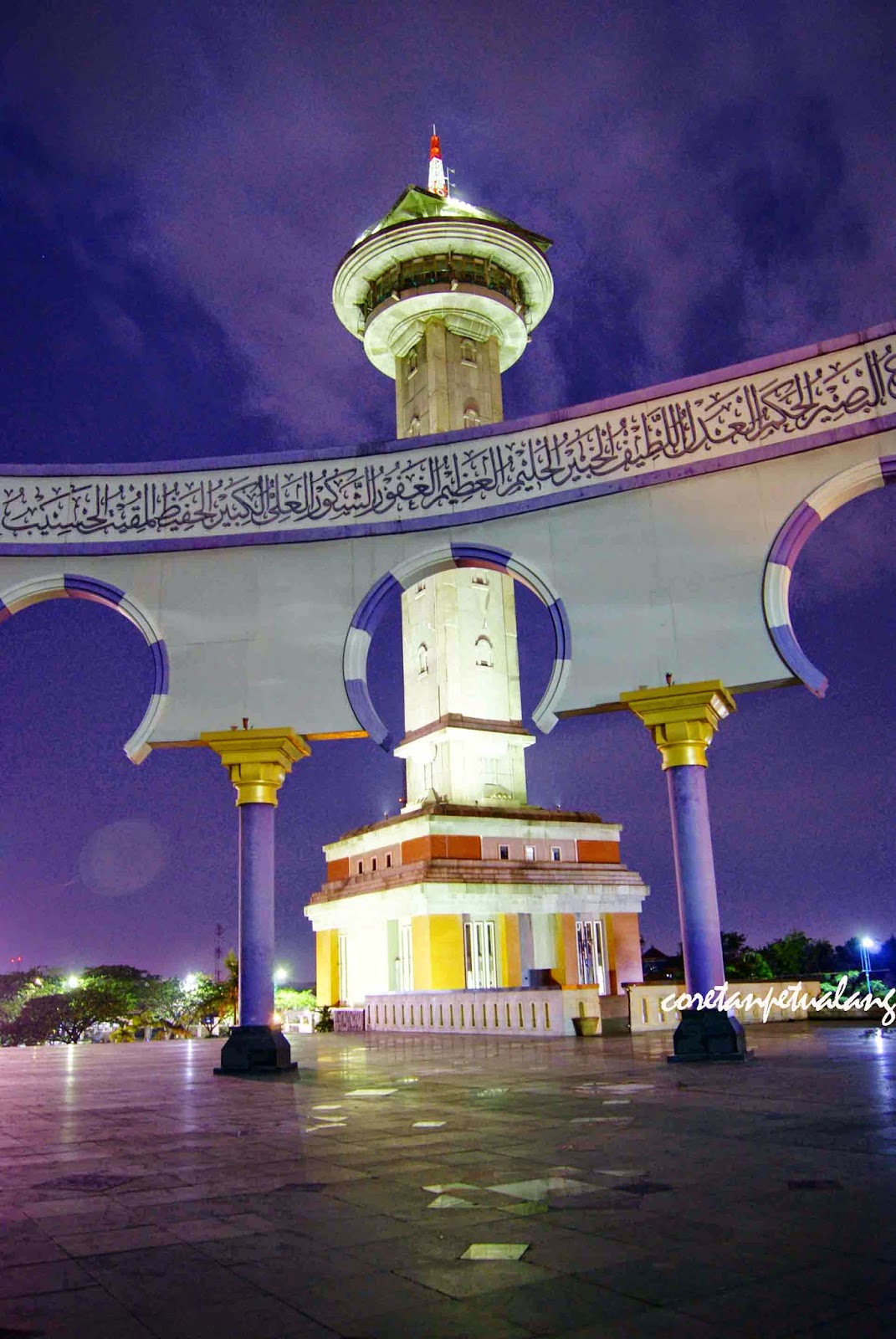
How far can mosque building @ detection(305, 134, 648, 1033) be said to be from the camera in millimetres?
32094

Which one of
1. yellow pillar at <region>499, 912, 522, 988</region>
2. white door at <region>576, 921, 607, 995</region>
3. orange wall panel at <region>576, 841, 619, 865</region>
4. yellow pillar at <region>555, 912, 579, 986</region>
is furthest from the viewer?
orange wall panel at <region>576, 841, 619, 865</region>

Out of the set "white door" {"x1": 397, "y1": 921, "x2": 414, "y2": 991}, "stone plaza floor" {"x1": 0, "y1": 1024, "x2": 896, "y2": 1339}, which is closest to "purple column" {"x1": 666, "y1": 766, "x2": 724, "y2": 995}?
"stone plaza floor" {"x1": 0, "y1": 1024, "x2": 896, "y2": 1339}

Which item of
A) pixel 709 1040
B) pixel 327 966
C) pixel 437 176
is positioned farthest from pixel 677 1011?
pixel 437 176

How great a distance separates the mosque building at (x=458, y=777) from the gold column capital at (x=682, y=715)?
14.7 metres

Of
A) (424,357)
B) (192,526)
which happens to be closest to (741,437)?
(192,526)

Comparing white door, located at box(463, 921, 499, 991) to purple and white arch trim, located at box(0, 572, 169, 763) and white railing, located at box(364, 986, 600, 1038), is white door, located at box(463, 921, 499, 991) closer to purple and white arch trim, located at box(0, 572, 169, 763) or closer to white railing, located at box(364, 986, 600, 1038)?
white railing, located at box(364, 986, 600, 1038)

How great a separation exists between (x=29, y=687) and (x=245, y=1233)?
179 ft

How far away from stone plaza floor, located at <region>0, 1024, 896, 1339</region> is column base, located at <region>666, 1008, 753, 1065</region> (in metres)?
2.39

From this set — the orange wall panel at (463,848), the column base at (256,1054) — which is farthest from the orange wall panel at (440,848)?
the column base at (256,1054)

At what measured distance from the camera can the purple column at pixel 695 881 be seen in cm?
1192

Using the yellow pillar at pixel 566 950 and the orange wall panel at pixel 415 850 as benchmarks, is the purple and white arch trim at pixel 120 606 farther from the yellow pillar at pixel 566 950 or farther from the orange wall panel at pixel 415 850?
the yellow pillar at pixel 566 950

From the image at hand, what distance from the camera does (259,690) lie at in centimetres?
1377

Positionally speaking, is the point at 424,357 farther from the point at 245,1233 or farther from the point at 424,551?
the point at 245,1233

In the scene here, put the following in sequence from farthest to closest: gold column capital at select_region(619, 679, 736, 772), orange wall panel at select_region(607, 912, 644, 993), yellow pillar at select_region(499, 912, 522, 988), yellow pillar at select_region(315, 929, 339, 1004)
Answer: yellow pillar at select_region(315, 929, 339, 1004) < orange wall panel at select_region(607, 912, 644, 993) < yellow pillar at select_region(499, 912, 522, 988) < gold column capital at select_region(619, 679, 736, 772)
